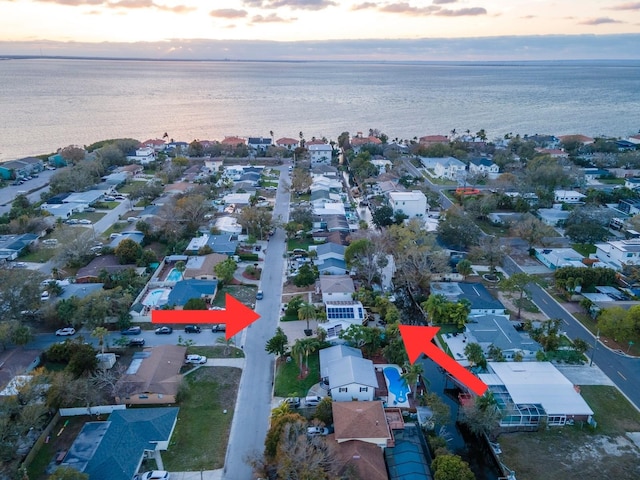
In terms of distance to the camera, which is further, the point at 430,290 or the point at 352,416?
the point at 430,290

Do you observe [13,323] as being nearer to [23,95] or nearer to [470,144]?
[470,144]

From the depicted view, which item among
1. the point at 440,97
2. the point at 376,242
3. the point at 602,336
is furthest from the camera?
the point at 440,97

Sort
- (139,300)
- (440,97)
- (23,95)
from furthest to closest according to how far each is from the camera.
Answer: (440,97), (23,95), (139,300)

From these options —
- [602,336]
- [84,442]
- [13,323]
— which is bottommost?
[602,336]

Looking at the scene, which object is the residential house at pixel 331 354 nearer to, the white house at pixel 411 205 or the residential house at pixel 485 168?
the white house at pixel 411 205

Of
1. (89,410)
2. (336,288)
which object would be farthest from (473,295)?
(89,410)

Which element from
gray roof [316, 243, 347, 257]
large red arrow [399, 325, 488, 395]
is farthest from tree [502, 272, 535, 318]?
gray roof [316, 243, 347, 257]

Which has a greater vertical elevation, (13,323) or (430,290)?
(13,323)

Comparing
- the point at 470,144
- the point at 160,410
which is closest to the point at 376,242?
the point at 160,410
